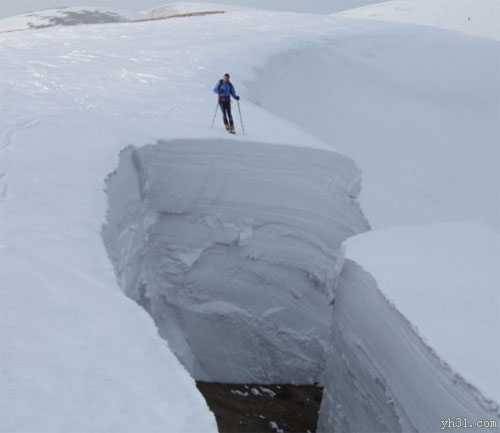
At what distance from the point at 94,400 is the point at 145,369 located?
0.39m

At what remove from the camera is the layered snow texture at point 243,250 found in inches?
326

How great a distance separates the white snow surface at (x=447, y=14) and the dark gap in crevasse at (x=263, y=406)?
19.2 m

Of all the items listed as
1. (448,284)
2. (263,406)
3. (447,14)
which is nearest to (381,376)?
(448,284)

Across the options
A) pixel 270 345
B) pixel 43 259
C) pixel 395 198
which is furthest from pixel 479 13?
pixel 43 259

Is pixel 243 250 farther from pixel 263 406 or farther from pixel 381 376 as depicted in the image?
pixel 381 376

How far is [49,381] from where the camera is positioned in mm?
3061

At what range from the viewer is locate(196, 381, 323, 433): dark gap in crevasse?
8003 millimetres

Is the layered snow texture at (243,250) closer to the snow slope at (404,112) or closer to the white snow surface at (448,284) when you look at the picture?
the white snow surface at (448,284)

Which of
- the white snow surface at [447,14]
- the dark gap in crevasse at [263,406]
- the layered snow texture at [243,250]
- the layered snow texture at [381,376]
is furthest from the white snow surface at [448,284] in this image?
the white snow surface at [447,14]

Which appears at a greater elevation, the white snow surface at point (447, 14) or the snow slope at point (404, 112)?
the white snow surface at point (447, 14)

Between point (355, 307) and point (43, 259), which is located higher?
point (43, 259)

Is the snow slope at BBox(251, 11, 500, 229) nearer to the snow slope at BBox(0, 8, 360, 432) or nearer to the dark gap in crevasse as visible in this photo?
the snow slope at BBox(0, 8, 360, 432)

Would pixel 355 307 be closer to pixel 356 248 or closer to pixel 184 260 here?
pixel 356 248

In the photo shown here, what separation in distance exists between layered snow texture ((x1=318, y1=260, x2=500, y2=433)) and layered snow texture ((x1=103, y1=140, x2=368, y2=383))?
1.01 meters
